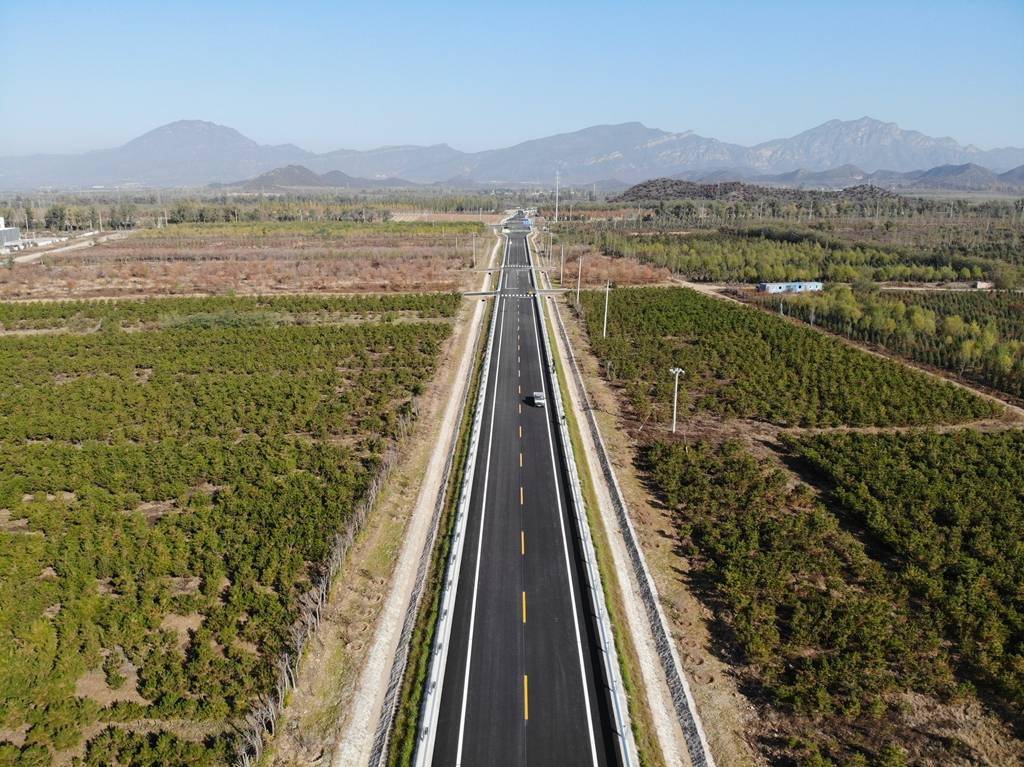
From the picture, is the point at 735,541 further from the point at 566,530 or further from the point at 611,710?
the point at 611,710

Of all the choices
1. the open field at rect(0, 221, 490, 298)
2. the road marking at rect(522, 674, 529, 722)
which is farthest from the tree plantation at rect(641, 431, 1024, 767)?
the open field at rect(0, 221, 490, 298)

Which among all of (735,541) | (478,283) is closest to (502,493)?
(735,541)

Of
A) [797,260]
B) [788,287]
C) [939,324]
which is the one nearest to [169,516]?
[939,324]

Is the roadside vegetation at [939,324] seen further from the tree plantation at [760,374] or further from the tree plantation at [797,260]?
the tree plantation at [797,260]

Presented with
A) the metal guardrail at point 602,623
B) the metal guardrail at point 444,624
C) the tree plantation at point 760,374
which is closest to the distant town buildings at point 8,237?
the tree plantation at point 760,374

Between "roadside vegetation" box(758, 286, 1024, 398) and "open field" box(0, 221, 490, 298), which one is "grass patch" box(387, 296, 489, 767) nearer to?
"roadside vegetation" box(758, 286, 1024, 398)
